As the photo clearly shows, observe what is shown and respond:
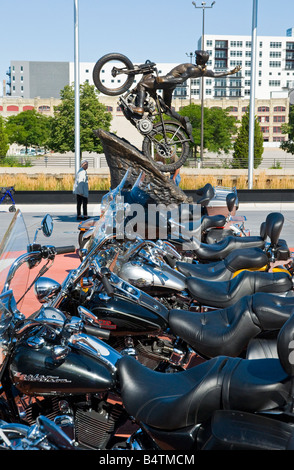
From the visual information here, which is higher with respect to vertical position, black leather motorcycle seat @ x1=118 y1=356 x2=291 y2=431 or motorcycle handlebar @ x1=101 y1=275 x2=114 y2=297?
motorcycle handlebar @ x1=101 y1=275 x2=114 y2=297

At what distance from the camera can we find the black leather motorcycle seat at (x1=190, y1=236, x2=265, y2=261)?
6105 mm

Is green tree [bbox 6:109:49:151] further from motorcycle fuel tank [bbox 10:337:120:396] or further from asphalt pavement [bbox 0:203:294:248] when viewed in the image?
motorcycle fuel tank [bbox 10:337:120:396]

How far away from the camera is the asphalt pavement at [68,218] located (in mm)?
12039

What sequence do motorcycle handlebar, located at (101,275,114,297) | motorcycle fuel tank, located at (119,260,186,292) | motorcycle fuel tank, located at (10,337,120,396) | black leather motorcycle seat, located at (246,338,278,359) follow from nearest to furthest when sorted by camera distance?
motorcycle fuel tank, located at (10,337,120,396) < motorcycle handlebar, located at (101,275,114,297) < black leather motorcycle seat, located at (246,338,278,359) < motorcycle fuel tank, located at (119,260,186,292)

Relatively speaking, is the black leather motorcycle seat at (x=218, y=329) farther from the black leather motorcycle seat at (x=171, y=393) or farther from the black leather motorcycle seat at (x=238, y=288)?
the black leather motorcycle seat at (x=171, y=393)

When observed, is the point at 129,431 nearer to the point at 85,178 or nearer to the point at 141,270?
the point at 141,270

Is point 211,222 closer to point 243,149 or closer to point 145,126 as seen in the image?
point 145,126

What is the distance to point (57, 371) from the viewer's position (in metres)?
2.72

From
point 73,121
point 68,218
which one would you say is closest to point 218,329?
point 68,218

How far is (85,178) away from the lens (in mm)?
14000

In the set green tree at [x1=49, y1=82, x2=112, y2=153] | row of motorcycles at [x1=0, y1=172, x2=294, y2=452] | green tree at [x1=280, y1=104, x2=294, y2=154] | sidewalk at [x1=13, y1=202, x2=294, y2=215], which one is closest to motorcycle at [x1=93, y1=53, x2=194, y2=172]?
sidewalk at [x1=13, y1=202, x2=294, y2=215]

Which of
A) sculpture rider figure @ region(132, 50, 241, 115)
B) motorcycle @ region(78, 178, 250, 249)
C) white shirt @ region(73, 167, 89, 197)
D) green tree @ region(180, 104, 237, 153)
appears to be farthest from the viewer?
green tree @ region(180, 104, 237, 153)

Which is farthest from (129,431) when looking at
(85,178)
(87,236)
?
(85,178)
